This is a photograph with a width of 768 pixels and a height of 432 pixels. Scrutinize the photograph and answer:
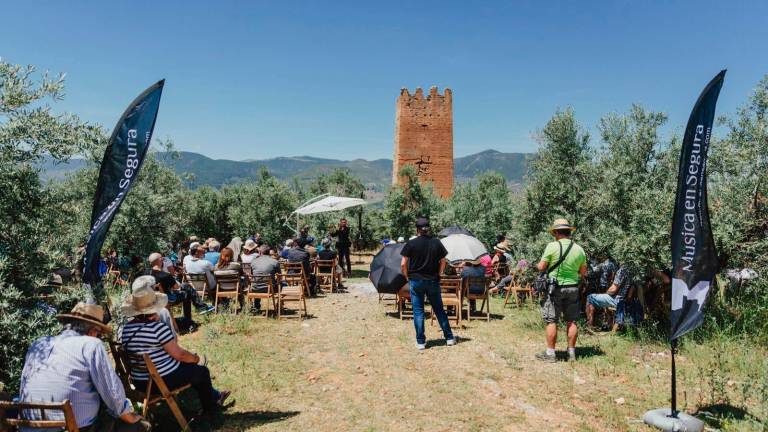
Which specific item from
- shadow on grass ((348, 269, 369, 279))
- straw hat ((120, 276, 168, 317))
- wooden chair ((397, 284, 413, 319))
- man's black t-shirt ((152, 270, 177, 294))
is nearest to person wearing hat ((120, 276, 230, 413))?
straw hat ((120, 276, 168, 317))

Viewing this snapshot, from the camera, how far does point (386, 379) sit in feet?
18.4

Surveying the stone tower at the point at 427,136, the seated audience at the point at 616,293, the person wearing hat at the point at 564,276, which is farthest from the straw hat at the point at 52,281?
the stone tower at the point at 427,136

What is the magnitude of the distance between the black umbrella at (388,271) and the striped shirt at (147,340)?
15.6ft

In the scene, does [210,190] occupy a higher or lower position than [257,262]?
higher

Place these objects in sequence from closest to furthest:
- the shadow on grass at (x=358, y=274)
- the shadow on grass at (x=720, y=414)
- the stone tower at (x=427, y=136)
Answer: the shadow on grass at (x=720, y=414), the shadow on grass at (x=358, y=274), the stone tower at (x=427, y=136)

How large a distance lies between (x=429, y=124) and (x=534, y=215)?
64.7ft

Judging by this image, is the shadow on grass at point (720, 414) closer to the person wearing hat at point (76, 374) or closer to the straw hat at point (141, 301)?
the person wearing hat at point (76, 374)

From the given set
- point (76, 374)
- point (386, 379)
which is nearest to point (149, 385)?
point (76, 374)

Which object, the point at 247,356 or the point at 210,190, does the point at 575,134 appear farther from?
the point at 210,190

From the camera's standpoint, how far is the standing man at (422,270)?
6.77m

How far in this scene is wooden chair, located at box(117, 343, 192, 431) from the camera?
3.91 metres

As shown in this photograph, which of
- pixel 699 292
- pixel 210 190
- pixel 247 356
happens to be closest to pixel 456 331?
pixel 247 356

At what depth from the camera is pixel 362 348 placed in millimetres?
6977

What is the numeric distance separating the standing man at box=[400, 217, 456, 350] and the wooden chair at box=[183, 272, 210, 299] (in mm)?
4262
